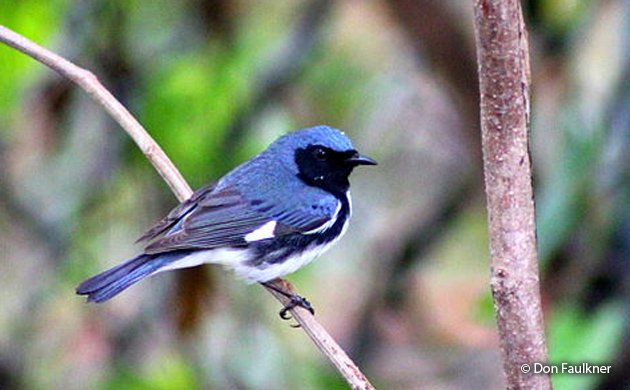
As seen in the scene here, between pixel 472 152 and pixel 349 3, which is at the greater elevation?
pixel 349 3

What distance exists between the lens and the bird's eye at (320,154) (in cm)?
389

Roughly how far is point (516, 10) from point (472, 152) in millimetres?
2755

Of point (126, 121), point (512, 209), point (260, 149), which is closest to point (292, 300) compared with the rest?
point (126, 121)

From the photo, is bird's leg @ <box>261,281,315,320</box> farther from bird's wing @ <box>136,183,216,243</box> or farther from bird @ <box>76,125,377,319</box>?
bird's wing @ <box>136,183,216,243</box>

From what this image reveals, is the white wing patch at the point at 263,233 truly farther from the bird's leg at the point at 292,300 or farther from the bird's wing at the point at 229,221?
the bird's leg at the point at 292,300

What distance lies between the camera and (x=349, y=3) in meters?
5.15

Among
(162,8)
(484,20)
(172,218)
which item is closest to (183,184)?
(172,218)

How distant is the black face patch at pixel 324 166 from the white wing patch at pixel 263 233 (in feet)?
0.85

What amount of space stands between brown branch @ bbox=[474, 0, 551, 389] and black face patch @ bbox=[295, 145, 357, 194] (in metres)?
1.75

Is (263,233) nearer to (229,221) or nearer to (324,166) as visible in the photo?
(229,221)

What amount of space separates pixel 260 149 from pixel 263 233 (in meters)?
0.84

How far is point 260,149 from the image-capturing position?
453 centimetres

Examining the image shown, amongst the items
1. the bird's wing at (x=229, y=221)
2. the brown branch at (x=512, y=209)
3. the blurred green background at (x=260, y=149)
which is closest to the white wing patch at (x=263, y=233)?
the bird's wing at (x=229, y=221)

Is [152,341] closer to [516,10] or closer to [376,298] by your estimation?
[376,298]
